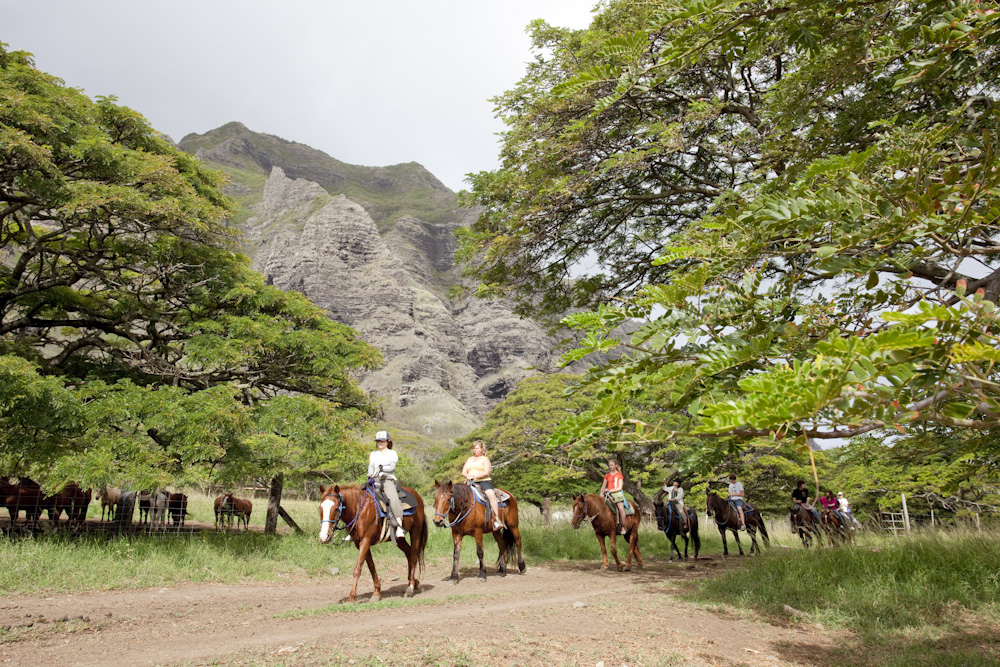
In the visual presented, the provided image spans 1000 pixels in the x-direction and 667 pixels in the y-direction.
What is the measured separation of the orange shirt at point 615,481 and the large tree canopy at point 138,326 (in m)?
6.24

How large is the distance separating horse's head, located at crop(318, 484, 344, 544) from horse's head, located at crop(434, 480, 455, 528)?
1916 millimetres

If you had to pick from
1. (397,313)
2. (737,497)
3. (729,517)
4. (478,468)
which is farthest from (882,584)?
(397,313)

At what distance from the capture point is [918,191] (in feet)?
8.68

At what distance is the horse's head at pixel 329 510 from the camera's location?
7.70 meters

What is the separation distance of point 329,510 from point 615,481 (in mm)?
7150

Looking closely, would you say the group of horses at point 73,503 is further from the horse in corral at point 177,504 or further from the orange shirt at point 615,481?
the orange shirt at point 615,481

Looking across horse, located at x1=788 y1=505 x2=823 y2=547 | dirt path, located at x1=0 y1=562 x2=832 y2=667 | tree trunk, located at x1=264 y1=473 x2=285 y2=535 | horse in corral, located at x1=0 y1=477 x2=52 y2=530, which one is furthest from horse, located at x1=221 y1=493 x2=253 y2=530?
horse, located at x1=788 y1=505 x2=823 y2=547

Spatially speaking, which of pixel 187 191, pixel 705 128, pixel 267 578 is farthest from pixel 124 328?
pixel 705 128

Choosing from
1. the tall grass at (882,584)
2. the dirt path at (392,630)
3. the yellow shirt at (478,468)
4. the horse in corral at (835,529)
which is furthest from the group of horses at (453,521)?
the tall grass at (882,584)

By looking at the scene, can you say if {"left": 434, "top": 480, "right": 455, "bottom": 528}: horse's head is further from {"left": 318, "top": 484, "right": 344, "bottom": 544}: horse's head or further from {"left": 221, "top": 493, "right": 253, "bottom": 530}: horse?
{"left": 221, "top": 493, "right": 253, "bottom": 530}: horse

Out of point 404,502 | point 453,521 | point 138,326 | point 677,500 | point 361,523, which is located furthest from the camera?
point 677,500

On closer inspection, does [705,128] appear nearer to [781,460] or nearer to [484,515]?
[484,515]

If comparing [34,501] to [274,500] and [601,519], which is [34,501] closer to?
[274,500]

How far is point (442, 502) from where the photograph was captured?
32.0ft
